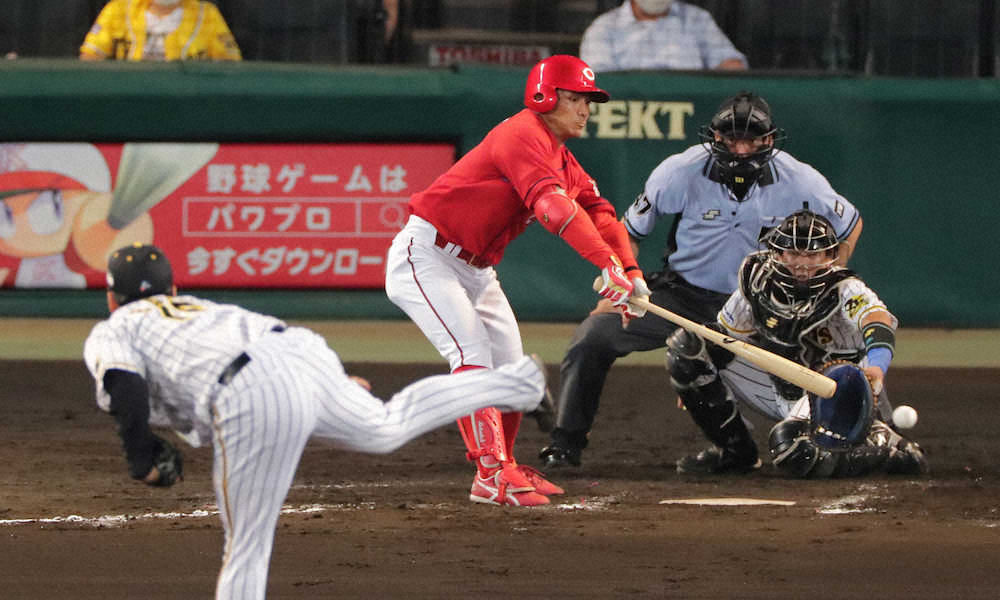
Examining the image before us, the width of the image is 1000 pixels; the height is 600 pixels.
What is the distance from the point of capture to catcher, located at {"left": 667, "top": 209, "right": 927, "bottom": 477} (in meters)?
6.85

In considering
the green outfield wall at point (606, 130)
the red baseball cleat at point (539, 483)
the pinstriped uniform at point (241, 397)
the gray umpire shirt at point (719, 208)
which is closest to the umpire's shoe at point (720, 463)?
the red baseball cleat at point (539, 483)

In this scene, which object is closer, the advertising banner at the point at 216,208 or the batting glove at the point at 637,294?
the batting glove at the point at 637,294

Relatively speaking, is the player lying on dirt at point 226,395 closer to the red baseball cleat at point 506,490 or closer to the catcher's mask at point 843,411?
the red baseball cleat at point 506,490

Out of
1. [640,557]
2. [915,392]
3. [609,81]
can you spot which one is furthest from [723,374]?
[609,81]

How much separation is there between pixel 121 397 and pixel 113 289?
39 centimetres

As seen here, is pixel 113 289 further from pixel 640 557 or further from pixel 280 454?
pixel 640 557

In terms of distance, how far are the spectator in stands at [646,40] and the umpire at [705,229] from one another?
11.5 feet

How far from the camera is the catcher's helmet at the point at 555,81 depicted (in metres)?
6.54

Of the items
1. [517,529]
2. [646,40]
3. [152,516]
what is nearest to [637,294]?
[517,529]

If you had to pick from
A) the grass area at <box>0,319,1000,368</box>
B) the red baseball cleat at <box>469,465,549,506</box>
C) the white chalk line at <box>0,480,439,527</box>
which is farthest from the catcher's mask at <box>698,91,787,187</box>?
the grass area at <box>0,319,1000,368</box>

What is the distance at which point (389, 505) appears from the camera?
668 cm

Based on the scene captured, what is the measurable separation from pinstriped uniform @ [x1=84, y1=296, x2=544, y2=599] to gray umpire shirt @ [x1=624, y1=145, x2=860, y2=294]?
329cm

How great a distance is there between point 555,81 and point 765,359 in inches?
56.7

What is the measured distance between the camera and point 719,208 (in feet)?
25.4
